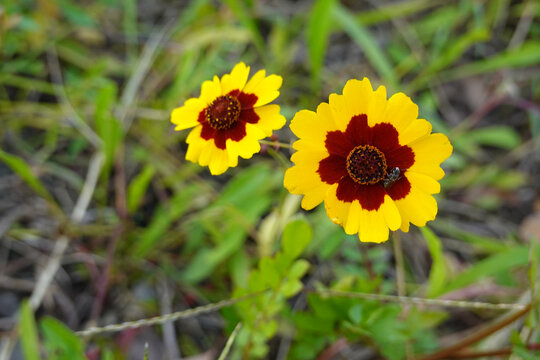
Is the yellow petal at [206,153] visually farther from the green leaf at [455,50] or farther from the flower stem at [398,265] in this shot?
the green leaf at [455,50]

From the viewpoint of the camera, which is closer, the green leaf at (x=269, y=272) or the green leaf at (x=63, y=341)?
the green leaf at (x=269, y=272)

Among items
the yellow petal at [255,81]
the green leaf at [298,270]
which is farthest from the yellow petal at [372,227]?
the yellow petal at [255,81]

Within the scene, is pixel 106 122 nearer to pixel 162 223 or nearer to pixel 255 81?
pixel 162 223

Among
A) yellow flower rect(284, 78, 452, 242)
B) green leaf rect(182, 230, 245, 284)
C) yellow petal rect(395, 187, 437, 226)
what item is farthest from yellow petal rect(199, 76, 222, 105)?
green leaf rect(182, 230, 245, 284)

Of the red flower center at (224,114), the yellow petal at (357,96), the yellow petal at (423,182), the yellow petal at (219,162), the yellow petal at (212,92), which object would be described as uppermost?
the yellow petal at (212,92)

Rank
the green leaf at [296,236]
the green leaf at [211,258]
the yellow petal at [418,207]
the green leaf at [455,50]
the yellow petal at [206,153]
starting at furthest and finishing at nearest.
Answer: the green leaf at [455,50], the green leaf at [211,258], the green leaf at [296,236], the yellow petal at [206,153], the yellow petal at [418,207]

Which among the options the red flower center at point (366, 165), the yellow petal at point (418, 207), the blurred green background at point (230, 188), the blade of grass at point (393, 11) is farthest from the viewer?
the blade of grass at point (393, 11)

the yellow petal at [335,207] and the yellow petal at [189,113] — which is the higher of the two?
the yellow petal at [189,113]

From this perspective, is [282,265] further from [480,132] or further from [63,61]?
[63,61]
